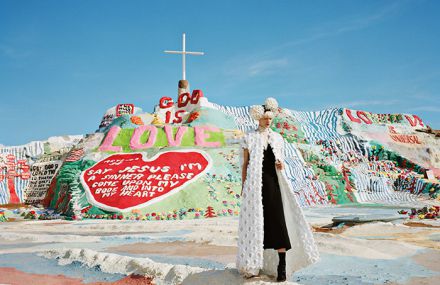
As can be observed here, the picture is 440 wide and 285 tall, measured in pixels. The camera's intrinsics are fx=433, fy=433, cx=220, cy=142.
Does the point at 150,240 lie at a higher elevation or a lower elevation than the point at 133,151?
lower

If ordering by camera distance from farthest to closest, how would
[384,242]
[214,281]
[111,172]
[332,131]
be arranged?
1. [332,131]
2. [111,172]
3. [384,242]
4. [214,281]

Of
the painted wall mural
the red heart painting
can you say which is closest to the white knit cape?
the painted wall mural

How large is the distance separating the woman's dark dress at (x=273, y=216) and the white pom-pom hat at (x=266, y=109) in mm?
564

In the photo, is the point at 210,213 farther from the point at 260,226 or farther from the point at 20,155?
the point at 20,155

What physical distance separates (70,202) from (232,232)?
22.8 ft

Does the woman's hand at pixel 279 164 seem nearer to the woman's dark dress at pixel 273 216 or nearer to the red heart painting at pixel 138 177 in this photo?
the woman's dark dress at pixel 273 216

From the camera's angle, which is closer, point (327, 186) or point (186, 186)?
point (186, 186)

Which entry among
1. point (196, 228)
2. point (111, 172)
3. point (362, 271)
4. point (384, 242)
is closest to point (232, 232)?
point (196, 228)

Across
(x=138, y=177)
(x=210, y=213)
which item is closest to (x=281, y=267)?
(x=210, y=213)

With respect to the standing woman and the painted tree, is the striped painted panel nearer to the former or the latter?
the painted tree

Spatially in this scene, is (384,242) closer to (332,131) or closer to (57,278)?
(57,278)

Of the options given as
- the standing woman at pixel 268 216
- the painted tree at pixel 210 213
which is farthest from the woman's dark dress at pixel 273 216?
the painted tree at pixel 210 213

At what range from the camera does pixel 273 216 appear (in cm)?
402

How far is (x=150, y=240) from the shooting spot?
830 centimetres
